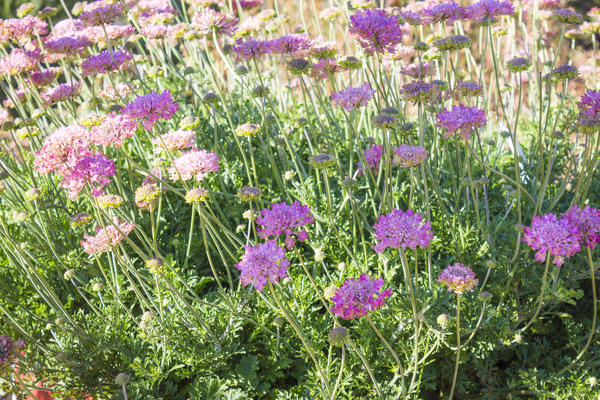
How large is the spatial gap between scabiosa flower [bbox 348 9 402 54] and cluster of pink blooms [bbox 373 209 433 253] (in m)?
1.14

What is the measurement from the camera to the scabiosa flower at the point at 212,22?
2.97 meters

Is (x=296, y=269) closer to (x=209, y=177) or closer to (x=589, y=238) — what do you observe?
(x=209, y=177)

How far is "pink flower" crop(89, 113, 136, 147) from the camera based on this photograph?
2.17m

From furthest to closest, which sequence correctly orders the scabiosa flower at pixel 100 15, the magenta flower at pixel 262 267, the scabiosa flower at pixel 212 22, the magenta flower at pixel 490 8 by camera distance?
the scabiosa flower at pixel 212 22, the scabiosa flower at pixel 100 15, the magenta flower at pixel 490 8, the magenta flower at pixel 262 267

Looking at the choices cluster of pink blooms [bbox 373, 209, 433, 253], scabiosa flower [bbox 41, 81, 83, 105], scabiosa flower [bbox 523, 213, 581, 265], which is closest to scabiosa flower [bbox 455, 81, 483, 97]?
scabiosa flower [bbox 523, 213, 581, 265]

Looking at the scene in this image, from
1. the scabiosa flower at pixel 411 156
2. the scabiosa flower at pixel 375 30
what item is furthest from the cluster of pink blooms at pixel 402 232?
the scabiosa flower at pixel 375 30

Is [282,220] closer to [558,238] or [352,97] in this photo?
[352,97]

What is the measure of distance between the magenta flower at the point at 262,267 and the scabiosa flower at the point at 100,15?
2074 mm

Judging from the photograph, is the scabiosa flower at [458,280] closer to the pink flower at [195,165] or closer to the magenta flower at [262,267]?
the magenta flower at [262,267]

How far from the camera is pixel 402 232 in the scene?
5.44 ft

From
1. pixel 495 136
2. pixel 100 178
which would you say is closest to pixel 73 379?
pixel 100 178

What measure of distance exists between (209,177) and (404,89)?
1.61 m

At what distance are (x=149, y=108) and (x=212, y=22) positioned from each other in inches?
38.3

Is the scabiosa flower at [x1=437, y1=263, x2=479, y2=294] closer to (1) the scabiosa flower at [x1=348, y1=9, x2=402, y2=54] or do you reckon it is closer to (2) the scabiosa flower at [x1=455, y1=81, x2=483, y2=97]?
(2) the scabiosa flower at [x1=455, y1=81, x2=483, y2=97]
